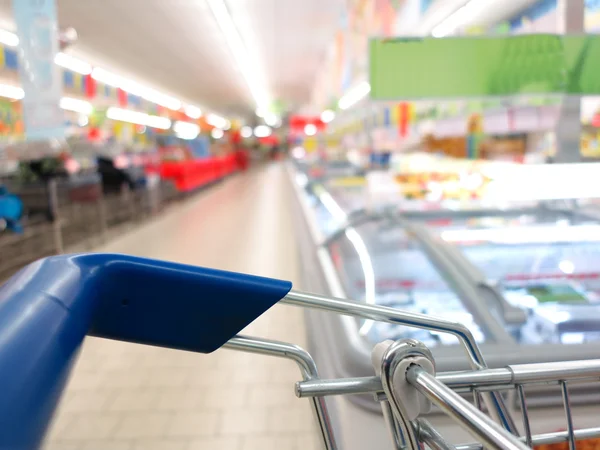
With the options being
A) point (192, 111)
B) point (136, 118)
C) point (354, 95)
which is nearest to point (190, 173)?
point (136, 118)

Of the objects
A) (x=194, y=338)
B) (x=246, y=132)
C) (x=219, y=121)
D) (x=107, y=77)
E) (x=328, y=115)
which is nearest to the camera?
(x=194, y=338)

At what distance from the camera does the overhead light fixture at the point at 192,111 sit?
25483 mm

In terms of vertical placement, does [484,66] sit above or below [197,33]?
below

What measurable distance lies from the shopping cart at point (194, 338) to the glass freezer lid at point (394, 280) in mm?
1065

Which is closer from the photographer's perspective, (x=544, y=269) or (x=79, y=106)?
(x=544, y=269)

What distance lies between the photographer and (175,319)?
909 millimetres

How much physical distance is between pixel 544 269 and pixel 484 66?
115 centimetres

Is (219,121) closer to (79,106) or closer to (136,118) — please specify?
(136,118)

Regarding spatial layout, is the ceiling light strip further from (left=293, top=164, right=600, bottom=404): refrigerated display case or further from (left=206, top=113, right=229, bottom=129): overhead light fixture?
(left=206, top=113, right=229, bottom=129): overhead light fixture

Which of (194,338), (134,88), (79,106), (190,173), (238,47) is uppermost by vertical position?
(238,47)

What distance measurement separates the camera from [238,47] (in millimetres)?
12250

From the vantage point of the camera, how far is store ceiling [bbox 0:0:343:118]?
845cm

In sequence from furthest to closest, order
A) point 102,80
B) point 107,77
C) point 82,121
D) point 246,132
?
point 246,132 → point 82,121 → point 107,77 → point 102,80

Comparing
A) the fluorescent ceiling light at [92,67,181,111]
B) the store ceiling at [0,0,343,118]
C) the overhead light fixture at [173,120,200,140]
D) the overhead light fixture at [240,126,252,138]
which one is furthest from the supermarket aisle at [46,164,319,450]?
the overhead light fixture at [240,126,252,138]
